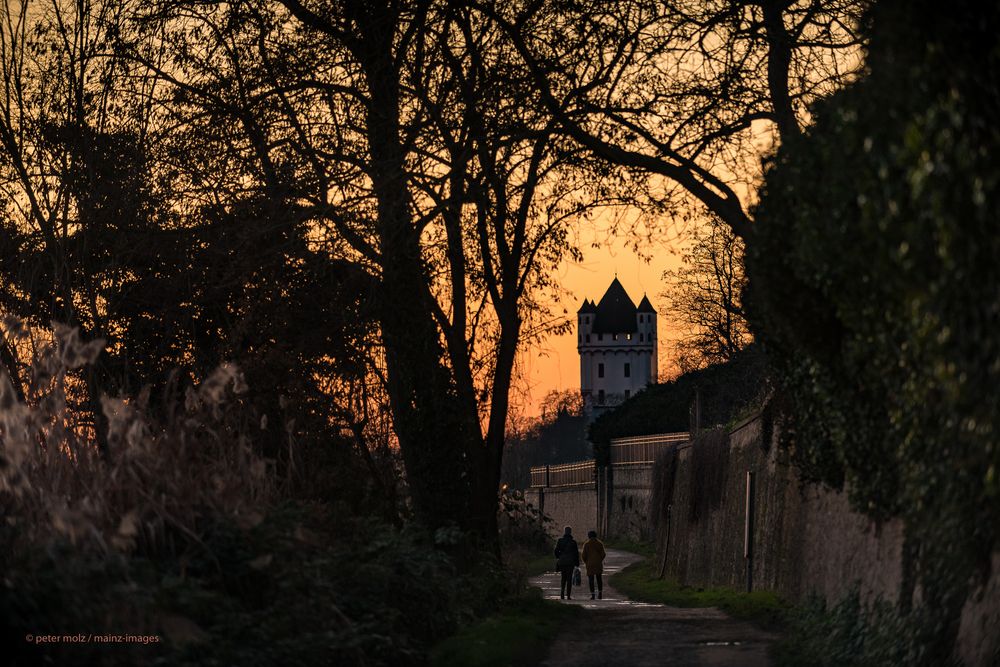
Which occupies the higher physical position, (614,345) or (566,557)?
(614,345)

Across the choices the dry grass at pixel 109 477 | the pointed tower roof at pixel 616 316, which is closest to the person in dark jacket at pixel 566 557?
the dry grass at pixel 109 477

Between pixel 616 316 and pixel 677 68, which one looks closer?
pixel 677 68

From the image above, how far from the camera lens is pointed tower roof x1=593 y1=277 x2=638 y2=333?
15350 centimetres

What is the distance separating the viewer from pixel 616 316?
154 m

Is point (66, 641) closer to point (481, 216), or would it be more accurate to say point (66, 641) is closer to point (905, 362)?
point (905, 362)

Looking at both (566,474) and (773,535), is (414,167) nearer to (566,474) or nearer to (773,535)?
(773,535)

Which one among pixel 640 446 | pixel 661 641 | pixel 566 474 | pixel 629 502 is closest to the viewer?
pixel 661 641

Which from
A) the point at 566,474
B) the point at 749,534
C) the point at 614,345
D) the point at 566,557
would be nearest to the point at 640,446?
the point at 566,474

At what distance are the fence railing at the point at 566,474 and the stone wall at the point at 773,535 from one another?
86.5 feet

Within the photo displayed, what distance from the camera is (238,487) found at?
452 inches

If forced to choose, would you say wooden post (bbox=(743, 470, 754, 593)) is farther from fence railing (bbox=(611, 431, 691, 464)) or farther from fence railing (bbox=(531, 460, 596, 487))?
fence railing (bbox=(531, 460, 596, 487))

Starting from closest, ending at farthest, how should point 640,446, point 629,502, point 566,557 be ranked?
point 566,557, point 640,446, point 629,502

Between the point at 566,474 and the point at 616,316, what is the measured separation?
252 feet

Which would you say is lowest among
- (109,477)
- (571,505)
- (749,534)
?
(749,534)
